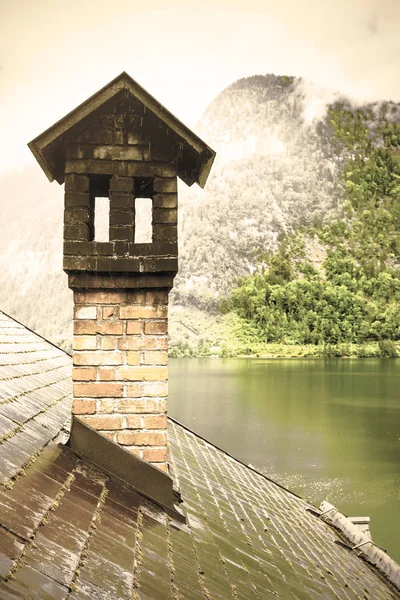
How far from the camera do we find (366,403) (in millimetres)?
47312

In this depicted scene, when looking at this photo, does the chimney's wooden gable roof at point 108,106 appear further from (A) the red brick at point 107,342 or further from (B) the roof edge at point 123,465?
(B) the roof edge at point 123,465

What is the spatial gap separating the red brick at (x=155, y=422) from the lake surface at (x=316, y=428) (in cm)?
1734

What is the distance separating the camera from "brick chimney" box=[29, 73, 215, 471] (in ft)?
9.33

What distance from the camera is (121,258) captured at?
289 cm

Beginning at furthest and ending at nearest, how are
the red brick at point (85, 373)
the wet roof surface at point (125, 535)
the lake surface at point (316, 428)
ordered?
the lake surface at point (316, 428) → the red brick at point (85, 373) → the wet roof surface at point (125, 535)

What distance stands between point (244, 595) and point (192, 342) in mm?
113296

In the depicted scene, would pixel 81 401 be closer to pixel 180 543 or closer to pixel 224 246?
pixel 180 543

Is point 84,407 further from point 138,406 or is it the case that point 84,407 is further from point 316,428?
point 316,428

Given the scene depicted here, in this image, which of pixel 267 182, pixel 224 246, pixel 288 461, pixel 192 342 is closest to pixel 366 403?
pixel 288 461

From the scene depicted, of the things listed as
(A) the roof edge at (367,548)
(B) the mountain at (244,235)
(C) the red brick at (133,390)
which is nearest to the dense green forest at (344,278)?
(B) the mountain at (244,235)

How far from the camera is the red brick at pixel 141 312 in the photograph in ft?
9.50

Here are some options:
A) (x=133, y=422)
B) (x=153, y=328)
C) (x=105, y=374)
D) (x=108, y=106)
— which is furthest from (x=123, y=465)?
(x=108, y=106)

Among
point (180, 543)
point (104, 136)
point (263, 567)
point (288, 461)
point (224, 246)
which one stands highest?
point (224, 246)

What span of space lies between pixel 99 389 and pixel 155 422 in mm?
350
